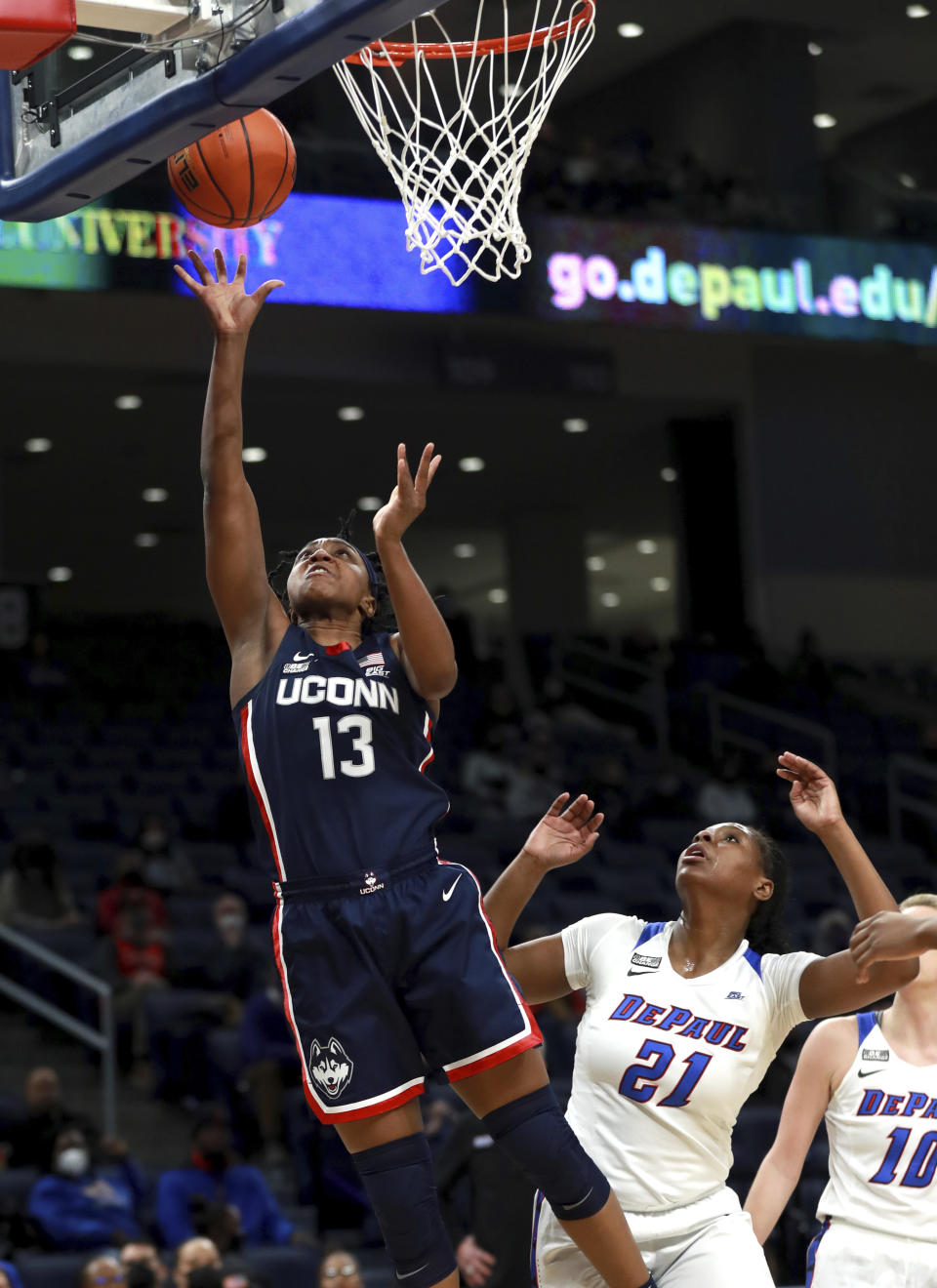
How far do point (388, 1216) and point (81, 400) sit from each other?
1387 centimetres

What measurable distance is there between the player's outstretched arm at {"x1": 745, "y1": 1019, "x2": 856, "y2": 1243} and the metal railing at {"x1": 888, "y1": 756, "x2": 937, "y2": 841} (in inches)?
445

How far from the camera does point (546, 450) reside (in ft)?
64.7

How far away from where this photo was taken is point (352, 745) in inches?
147

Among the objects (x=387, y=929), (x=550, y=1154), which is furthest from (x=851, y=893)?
(x=387, y=929)

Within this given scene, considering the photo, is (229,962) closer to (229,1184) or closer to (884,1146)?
(229,1184)

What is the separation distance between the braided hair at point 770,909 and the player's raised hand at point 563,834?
39cm

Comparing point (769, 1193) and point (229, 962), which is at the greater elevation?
point (769, 1193)

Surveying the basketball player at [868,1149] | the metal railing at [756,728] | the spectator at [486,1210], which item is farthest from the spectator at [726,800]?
the basketball player at [868,1149]

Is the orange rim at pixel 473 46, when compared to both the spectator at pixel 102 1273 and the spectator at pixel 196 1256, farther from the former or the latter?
the spectator at pixel 102 1273

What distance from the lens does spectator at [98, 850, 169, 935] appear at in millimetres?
10711

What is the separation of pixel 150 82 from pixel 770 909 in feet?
7.50

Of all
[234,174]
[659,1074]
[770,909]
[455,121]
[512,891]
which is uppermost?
[455,121]

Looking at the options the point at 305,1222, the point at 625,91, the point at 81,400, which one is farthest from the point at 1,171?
the point at 625,91

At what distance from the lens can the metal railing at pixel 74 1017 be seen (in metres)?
9.47
